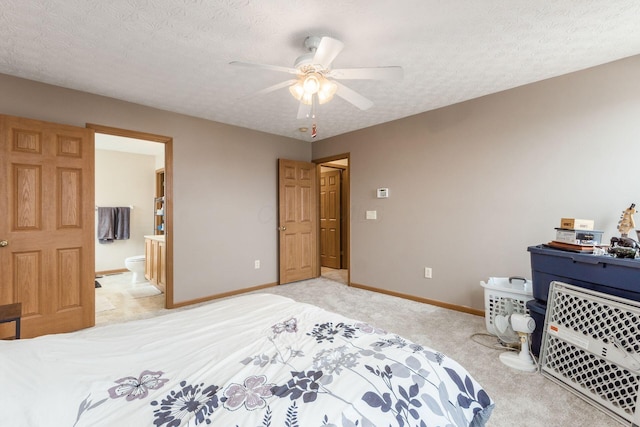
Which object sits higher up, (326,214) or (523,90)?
(523,90)

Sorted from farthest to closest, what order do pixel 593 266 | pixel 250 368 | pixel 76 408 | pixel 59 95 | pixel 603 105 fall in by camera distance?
pixel 59 95, pixel 603 105, pixel 593 266, pixel 250 368, pixel 76 408

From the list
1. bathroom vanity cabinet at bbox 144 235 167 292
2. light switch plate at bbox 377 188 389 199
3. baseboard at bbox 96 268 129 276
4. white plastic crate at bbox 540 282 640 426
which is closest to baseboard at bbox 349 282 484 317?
white plastic crate at bbox 540 282 640 426

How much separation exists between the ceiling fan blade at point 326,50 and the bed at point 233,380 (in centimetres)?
161

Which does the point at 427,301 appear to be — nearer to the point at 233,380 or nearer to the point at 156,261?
the point at 233,380

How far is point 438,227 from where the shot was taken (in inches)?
141

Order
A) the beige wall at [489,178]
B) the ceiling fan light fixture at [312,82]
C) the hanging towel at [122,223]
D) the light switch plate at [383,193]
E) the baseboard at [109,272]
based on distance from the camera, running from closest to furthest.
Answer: the ceiling fan light fixture at [312,82] < the beige wall at [489,178] < the light switch plate at [383,193] < the baseboard at [109,272] < the hanging towel at [122,223]

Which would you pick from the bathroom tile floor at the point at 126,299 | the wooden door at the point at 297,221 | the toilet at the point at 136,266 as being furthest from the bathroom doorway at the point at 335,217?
the toilet at the point at 136,266

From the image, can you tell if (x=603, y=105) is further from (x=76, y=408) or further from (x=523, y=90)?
(x=76, y=408)

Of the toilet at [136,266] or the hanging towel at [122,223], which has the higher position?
the hanging towel at [122,223]

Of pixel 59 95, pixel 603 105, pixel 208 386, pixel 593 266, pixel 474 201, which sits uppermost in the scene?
pixel 59 95

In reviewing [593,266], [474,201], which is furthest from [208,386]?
[474,201]

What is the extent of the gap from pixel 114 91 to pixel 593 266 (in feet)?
14.6

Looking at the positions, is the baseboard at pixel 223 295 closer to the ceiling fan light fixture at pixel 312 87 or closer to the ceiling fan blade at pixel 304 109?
the ceiling fan blade at pixel 304 109

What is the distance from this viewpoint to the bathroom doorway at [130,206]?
14.6ft
